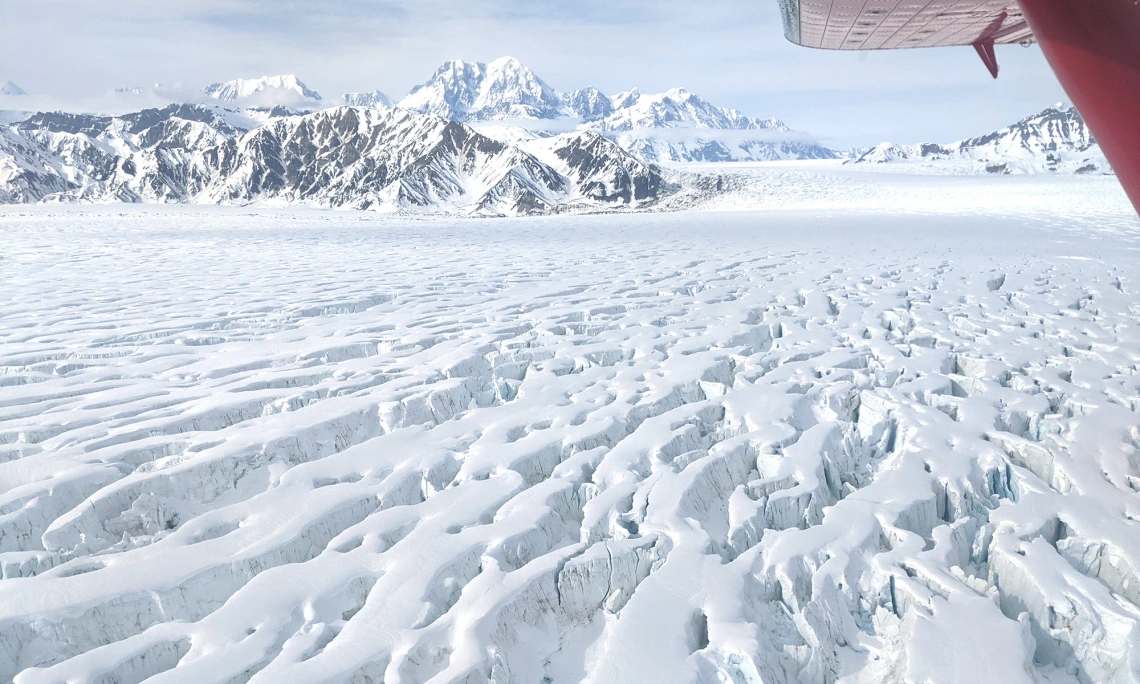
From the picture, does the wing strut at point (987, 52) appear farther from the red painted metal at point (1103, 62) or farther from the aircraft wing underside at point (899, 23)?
the red painted metal at point (1103, 62)

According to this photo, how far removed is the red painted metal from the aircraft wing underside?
3.62 metres

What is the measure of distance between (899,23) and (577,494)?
6.93 m

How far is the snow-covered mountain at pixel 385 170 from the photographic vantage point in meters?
116

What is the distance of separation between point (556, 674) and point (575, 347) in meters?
4.51

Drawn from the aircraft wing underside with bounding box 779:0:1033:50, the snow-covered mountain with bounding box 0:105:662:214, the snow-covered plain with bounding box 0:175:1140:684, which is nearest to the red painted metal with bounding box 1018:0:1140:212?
the snow-covered plain with bounding box 0:175:1140:684

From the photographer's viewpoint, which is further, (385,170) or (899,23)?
(385,170)

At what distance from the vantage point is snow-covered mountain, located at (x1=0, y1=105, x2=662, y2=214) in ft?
382

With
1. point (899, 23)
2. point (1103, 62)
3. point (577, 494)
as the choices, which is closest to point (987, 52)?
point (899, 23)

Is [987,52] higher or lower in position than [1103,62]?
higher

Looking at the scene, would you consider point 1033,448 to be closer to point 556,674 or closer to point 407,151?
point 556,674

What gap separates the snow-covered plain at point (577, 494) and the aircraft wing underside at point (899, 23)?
3399 millimetres

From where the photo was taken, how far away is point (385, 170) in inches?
5295

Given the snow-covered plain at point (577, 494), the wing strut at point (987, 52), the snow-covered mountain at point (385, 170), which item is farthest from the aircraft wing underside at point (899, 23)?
the snow-covered mountain at point (385, 170)

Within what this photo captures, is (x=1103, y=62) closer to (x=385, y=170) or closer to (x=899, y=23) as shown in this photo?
(x=899, y=23)
